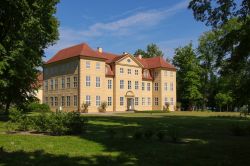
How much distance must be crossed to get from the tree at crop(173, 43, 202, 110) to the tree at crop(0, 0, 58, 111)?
45.1m

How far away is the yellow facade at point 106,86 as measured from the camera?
58.0m

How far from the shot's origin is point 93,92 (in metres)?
58.9

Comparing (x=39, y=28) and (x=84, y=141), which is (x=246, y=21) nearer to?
(x=84, y=141)

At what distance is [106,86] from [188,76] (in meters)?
23.1

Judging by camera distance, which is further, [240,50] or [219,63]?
[219,63]

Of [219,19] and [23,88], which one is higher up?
[219,19]

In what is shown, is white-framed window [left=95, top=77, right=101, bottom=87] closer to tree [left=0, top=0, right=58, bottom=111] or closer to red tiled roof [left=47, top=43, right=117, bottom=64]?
red tiled roof [left=47, top=43, right=117, bottom=64]

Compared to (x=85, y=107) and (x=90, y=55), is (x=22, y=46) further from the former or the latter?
(x=90, y=55)

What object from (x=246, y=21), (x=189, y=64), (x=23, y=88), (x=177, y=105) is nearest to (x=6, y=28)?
(x=246, y=21)

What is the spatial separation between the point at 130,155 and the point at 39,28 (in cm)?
2279

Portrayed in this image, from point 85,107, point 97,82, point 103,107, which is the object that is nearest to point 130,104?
point 103,107

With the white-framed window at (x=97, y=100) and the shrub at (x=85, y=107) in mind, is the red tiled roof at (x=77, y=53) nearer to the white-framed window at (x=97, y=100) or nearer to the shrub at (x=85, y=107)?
the white-framed window at (x=97, y=100)

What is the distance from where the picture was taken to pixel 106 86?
61.9 meters

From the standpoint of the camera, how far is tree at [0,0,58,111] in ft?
41.5
